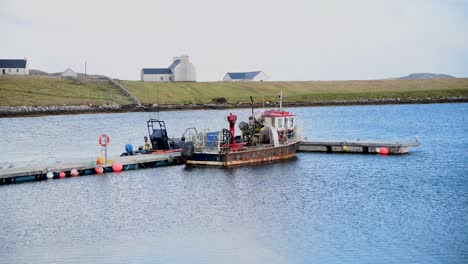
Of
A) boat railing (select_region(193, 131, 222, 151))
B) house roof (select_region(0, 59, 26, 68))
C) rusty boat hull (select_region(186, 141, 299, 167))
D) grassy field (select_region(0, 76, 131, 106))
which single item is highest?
house roof (select_region(0, 59, 26, 68))

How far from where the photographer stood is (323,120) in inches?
3824

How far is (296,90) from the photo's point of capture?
147m

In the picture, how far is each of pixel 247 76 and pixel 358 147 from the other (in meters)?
112

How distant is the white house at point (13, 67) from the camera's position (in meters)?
143

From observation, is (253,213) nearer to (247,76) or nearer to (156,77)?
(156,77)

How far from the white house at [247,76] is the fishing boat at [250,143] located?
111346 millimetres

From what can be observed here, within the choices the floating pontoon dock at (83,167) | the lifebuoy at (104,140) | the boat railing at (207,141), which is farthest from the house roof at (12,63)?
the boat railing at (207,141)

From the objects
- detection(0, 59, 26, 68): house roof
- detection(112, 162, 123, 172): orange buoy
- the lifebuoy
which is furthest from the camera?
detection(0, 59, 26, 68): house roof

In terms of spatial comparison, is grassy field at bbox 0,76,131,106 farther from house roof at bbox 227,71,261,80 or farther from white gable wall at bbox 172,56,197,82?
house roof at bbox 227,71,261,80

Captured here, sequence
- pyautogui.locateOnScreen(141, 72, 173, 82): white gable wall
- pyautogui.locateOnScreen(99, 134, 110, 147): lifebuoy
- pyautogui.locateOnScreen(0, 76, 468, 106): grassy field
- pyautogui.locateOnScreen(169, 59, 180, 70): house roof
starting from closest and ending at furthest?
pyautogui.locateOnScreen(99, 134, 110, 147): lifebuoy < pyautogui.locateOnScreen(0, 76, 468, 106): grassy field < pyautogui.locateOnScreen(141, 72, 173, 82): white gable wall < pyautogui.locateOnScreen(169, 59, 180, 70): house roof

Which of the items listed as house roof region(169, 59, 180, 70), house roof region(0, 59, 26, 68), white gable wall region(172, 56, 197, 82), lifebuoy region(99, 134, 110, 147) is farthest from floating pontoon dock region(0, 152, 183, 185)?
house roof region(0, 59, 26, 68)

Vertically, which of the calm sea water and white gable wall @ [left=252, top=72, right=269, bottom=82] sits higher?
white gable wall @ [left=252, top=72, right=269, bottom=82]

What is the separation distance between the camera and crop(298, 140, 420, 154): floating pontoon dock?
52750 millimetres

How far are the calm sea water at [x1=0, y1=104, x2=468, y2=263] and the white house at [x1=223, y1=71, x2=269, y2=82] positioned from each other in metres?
109
